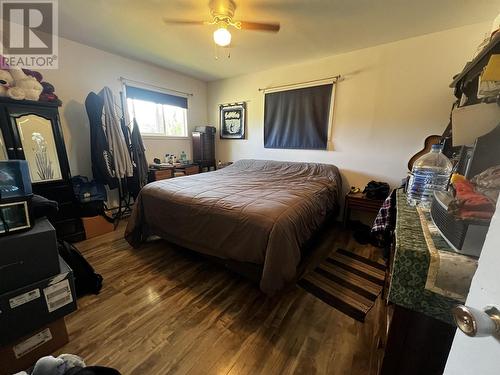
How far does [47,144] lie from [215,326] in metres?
2.66

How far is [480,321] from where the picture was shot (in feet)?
1.10

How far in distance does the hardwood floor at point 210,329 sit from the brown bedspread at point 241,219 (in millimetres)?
260

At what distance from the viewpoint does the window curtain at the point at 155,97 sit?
322cm

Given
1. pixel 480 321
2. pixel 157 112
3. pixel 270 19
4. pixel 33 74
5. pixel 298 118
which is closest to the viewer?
pixel 480 321

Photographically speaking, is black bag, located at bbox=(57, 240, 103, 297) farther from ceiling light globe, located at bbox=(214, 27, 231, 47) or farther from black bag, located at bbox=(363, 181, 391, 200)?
black bag, located at bbox=(363, 181, 391, 200)

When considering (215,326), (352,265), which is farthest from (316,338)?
(352,265)

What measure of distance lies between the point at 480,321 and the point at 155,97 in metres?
4.16

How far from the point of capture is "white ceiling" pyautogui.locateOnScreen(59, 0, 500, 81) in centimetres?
181

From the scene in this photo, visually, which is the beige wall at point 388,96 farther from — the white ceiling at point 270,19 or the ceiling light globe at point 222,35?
the ceiling light globe at point 222,35

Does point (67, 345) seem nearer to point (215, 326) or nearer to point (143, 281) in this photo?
point (143, 281)

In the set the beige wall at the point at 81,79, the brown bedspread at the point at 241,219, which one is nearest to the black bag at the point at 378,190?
the brown bedspread at the point at 241,219

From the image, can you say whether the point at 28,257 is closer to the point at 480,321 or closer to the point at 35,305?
the point at 35,305

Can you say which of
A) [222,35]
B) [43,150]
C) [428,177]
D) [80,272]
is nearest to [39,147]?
[43,150]

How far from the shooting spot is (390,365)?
705 mm
